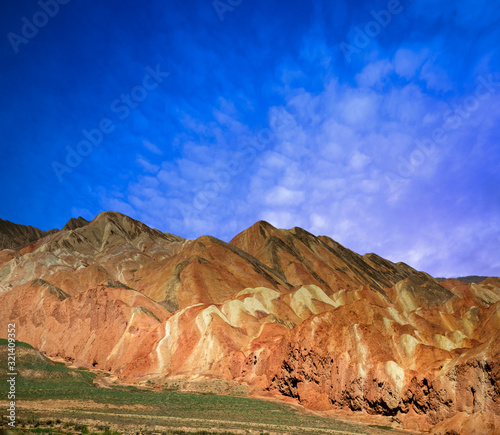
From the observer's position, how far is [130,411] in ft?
100

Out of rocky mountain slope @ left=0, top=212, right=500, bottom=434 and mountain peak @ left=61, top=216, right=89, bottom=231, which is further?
mountain peak @ left=61, top=216, right=89, bottom=231

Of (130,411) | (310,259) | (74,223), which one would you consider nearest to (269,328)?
(130,411)

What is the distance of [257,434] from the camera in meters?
24.6

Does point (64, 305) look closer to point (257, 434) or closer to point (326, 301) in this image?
point (326, 301)

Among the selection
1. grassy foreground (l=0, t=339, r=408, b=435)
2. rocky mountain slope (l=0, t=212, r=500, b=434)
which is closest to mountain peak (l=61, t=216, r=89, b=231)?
rocky mountain slope (l=0, t=212, r=500, b=434)

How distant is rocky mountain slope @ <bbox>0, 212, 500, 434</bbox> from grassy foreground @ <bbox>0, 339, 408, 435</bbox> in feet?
16.5

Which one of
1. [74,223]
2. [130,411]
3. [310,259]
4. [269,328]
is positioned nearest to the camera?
[130,411]

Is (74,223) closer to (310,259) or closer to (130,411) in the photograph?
(310,259)

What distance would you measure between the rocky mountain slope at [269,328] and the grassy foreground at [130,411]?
5035mm

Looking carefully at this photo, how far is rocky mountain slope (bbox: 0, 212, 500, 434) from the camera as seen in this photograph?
33031 mm

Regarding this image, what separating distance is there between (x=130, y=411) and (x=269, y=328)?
3274cm

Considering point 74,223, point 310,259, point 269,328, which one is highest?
point 74,223

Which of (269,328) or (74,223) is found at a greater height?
(74,223)

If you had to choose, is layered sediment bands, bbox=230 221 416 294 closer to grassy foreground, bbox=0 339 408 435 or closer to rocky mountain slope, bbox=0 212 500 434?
rocky mountain slope, bbox=0 212 500 434
